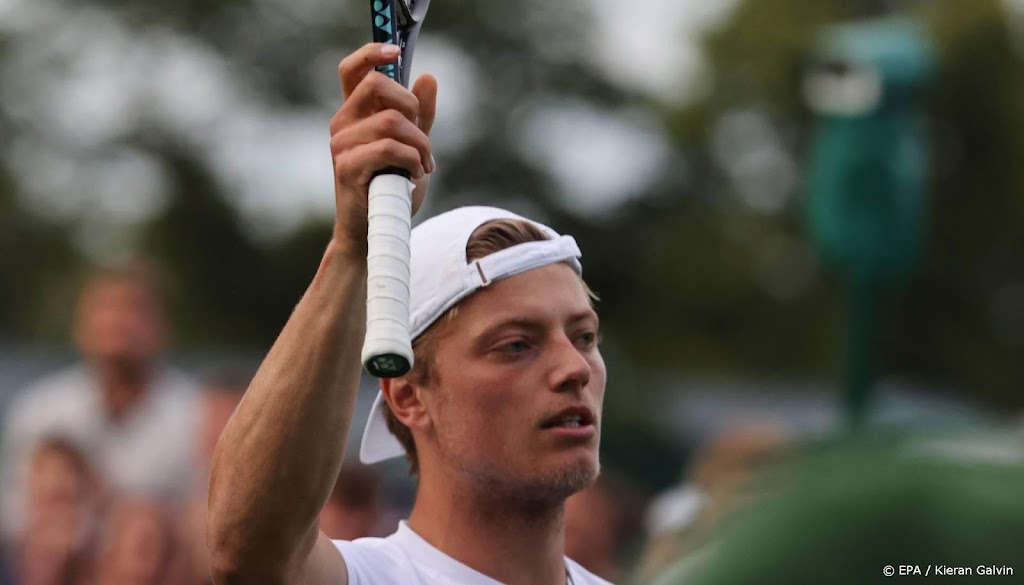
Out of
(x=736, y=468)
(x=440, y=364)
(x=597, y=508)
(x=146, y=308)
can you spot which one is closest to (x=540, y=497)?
(x=440, y=364)

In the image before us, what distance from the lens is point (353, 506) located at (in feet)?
19.6

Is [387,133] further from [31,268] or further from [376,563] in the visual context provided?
[31,268]

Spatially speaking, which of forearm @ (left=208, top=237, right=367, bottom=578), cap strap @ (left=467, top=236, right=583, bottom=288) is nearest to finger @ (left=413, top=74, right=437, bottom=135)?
forearm @ (left=208, top=237, right=367, bottom=578)

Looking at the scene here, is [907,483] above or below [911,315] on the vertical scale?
below

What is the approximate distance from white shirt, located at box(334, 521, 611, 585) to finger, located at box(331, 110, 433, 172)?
28.8 inches

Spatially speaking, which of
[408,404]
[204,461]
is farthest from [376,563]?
[204,461]

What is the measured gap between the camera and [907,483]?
8.65 ft

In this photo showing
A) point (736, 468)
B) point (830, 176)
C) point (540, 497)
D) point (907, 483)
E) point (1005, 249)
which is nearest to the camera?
point (907, 483)

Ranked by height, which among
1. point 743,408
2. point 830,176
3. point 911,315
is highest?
point 911,315

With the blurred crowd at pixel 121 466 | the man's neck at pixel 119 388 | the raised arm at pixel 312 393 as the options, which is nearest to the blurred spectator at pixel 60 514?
the blurred crowd at pixel 121 466

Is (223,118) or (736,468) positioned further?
(223,118)

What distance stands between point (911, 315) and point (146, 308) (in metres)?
24.4

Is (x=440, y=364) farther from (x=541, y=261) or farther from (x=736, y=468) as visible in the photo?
(x=736, y=468)

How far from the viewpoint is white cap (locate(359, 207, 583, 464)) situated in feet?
10.7
